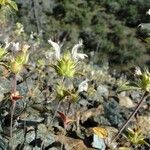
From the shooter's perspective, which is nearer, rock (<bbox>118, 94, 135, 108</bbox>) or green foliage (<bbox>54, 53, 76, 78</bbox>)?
green foliage (<bbox>54, 53, 76, 78</bbox>)

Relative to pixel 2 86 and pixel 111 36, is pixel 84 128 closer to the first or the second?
pixel 2 86

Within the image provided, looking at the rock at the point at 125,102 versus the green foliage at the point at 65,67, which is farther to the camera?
the rock at the point at 125,102

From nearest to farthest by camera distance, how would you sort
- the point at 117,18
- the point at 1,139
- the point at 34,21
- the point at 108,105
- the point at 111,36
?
1. the point at 1,139
2. the point at 108,105
3. the point at 34,21
4. the point at 111,36
5. the point at 117,18

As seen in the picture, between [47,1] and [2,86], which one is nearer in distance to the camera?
[2,86]

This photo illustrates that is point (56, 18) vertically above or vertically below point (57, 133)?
below

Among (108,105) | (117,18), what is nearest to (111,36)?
(117,18)

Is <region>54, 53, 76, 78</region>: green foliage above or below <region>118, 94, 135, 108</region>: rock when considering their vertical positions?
above

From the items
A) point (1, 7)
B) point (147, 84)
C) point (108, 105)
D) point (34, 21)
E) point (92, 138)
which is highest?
point (1, 7)

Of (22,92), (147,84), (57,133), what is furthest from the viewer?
(22,92)

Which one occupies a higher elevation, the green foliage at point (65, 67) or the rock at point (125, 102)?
the green foliage at point (65, 67)
